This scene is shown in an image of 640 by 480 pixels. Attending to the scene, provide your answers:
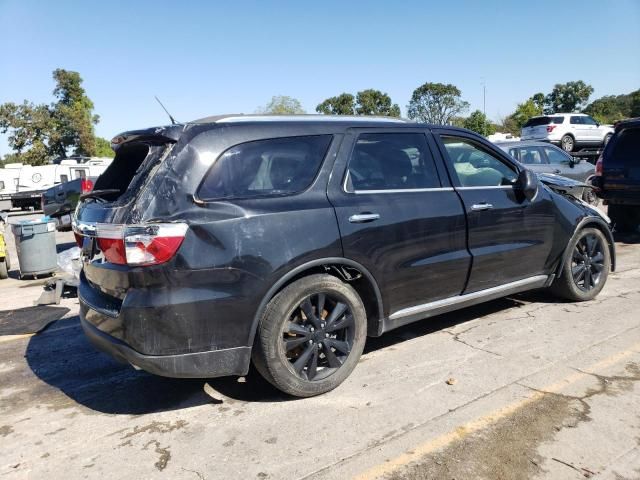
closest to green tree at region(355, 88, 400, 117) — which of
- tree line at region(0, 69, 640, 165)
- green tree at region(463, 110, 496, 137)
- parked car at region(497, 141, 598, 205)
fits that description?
tree line at region(0, 69, 640, 165)

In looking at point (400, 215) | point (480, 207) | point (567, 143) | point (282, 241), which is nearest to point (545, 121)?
point (567, 143)

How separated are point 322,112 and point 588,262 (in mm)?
20915

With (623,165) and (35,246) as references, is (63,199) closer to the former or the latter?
(35,246)

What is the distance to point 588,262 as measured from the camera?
5.36 m

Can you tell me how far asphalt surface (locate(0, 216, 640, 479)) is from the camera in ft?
9.02

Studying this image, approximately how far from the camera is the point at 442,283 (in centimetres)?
410

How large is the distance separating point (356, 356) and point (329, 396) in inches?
13.3

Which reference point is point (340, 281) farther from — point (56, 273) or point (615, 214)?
point (615, 214)

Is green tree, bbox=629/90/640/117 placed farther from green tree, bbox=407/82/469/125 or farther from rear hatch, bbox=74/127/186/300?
rear hatch, bbox=74/127/186/300

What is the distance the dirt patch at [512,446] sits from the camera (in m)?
2.63

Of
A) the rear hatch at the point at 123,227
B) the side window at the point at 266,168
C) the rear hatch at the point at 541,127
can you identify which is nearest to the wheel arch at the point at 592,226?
the side window at the point at 266,168

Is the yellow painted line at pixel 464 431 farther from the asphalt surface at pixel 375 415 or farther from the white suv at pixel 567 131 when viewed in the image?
the white suv at pixel 567 131

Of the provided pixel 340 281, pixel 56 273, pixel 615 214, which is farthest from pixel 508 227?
pixel 56 273

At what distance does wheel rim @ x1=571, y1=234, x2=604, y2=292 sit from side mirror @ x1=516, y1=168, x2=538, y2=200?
102 centimetres
